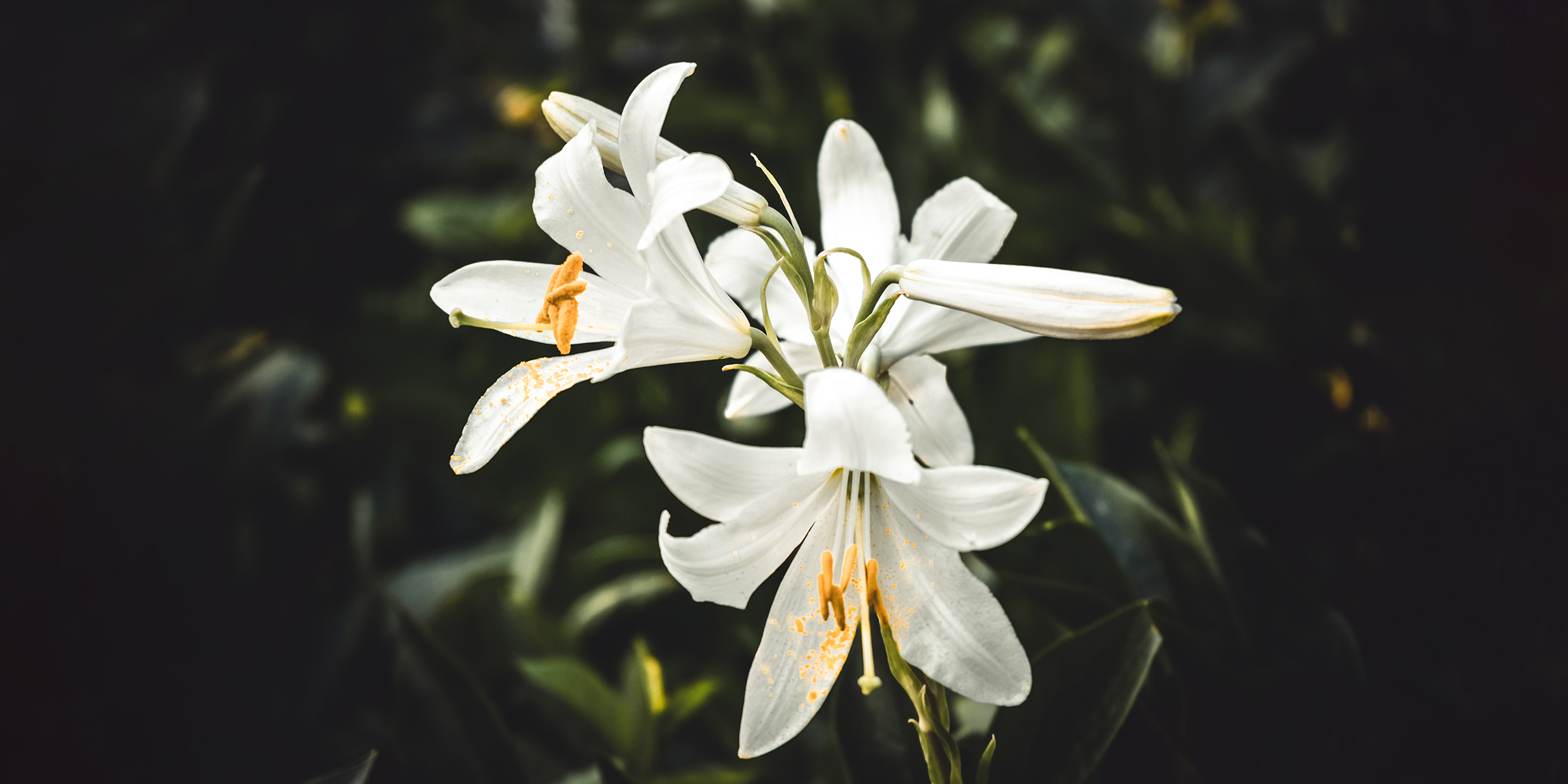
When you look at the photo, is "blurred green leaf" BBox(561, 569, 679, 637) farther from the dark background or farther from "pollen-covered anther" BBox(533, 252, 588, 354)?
"pollen-covered anther" BBox(533, 252, 588, 354)

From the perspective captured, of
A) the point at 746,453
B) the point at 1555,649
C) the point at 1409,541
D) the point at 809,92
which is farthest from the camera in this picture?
the point at 809,92

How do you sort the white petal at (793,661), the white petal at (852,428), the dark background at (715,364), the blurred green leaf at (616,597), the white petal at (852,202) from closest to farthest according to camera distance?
the white petal at (852,428)
the white petal at (793,661)
the white petal at (852,202)
the dark background at (715,364)
the blurred green leaf at (616,597)

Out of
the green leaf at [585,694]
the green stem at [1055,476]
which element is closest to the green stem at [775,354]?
the green stem at [1055,476]

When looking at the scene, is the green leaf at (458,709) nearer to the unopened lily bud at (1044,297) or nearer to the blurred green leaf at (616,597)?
the blurred green leaf at (616,597)

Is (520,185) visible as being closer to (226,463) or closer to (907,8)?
(907,8)

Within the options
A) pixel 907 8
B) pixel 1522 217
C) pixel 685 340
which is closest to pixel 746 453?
pixel 685 340

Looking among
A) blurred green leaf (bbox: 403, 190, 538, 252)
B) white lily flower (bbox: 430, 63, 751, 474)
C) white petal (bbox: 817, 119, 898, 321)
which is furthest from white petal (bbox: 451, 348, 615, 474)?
blurred green leaf (bbox: 403, 190, 538, 252)
